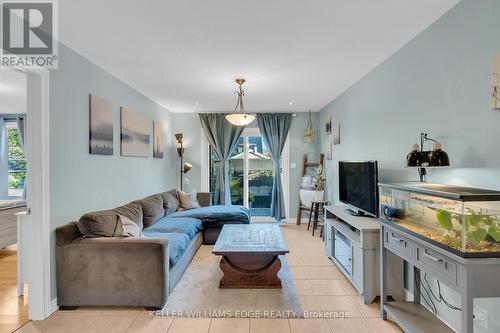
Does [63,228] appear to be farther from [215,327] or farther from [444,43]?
[444,43]

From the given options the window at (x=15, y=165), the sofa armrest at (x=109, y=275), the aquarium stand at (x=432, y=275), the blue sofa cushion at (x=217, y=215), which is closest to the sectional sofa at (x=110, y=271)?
the sofa armrest at (x=109, y=275)

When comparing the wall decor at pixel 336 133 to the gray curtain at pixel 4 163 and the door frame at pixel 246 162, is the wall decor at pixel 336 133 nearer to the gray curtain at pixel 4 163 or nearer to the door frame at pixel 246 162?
the door frame at pixel 246 162

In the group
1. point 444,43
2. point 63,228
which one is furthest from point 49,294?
point 444,43

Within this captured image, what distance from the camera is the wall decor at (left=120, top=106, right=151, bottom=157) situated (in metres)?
3.88

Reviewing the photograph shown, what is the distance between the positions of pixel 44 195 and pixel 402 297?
346 cm

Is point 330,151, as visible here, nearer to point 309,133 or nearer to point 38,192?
point 309,133

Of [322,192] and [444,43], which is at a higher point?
[444,43]

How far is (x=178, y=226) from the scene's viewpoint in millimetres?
3803

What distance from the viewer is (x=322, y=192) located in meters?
5.39

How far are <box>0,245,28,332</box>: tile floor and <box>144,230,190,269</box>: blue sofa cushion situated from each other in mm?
1292

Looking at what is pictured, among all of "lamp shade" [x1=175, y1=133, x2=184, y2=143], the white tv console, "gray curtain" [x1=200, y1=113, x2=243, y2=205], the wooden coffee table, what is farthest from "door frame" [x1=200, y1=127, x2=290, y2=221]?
the wooden coffee table

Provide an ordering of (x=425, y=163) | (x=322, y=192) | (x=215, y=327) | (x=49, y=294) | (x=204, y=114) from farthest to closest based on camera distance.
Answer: (x=204, y=114) → (x=322, y=192) → (x=49, y=294) → (x=215, y=327) → (x=425, y=163)

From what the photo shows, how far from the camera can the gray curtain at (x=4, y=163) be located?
607 centimetres

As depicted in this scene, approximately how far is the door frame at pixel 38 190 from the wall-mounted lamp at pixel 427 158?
314 cm
